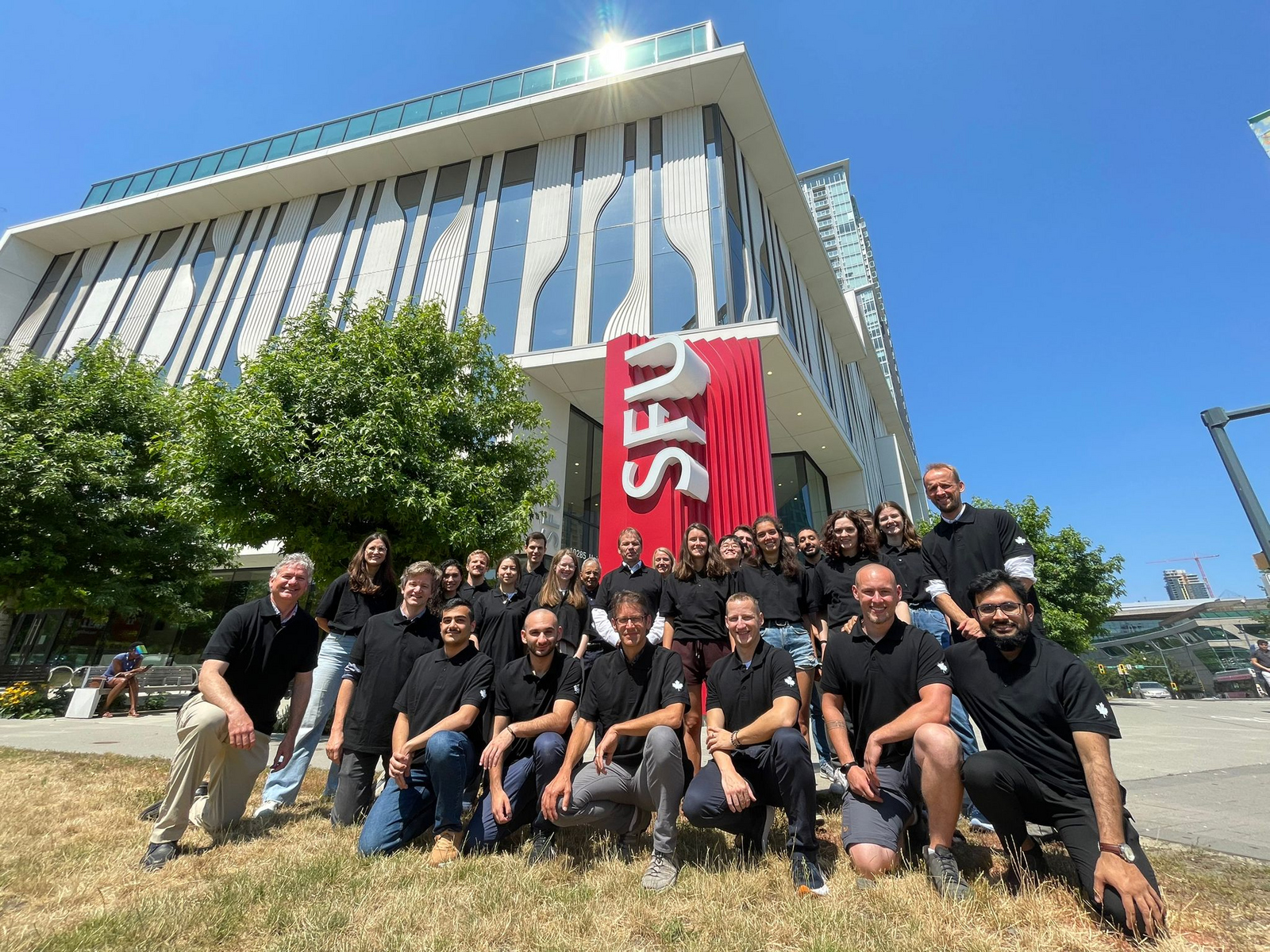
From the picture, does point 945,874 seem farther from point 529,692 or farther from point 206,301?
point 206,301

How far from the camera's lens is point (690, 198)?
55.5ft

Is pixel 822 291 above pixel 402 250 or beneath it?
above

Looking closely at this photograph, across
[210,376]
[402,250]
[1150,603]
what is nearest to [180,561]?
[210,376]

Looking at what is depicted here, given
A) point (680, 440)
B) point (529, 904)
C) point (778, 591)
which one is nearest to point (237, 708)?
point (529, 904)

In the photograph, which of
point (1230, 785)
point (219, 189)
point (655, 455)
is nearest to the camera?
point (1230, 785)

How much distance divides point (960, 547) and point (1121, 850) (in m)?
2.18

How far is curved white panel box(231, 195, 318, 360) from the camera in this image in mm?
20375

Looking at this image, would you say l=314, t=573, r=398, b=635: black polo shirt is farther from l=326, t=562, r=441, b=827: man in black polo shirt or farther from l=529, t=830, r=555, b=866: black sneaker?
l=529, t=830, r=555, b=866: black sneaker

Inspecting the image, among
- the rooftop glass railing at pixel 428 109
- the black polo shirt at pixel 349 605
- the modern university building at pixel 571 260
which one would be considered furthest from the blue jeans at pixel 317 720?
the rooftop glass railing at pixel 428 109

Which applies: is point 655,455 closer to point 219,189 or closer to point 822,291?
point 822,291

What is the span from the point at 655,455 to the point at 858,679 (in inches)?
406

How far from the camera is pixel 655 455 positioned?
13.3m

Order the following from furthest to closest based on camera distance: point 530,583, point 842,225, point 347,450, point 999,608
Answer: point 842,225 → point 347,450 → point 530,583 → point 999,608

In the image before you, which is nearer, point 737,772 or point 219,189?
point 737,772
